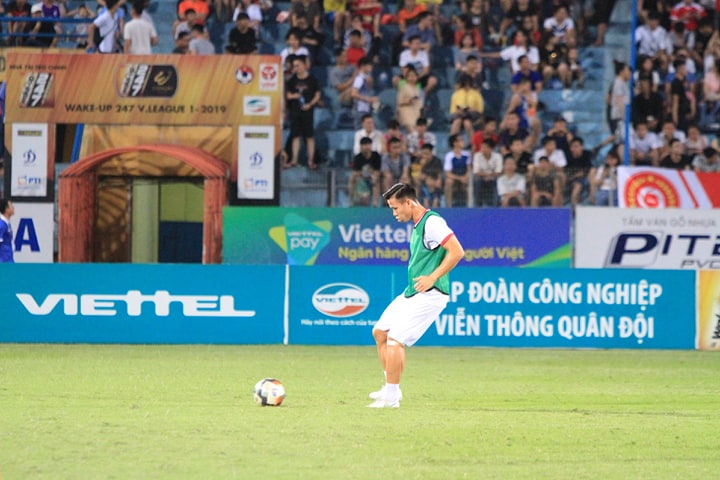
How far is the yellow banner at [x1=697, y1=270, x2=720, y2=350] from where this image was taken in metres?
20.6

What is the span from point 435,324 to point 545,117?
312 inches

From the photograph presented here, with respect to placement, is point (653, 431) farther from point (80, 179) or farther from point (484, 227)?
point (80, 179)

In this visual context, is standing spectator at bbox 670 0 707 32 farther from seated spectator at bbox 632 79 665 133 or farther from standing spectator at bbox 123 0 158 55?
standing spectator at bbox 123 0 158 55

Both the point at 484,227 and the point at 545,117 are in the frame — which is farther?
the point at 545,117

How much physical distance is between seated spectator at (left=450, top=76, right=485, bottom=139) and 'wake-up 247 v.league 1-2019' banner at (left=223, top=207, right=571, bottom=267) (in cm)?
271

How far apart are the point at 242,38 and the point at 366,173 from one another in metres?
4.64

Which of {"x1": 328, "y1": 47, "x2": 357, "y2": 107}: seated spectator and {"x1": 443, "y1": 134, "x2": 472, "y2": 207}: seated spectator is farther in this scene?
{"x1": 328, "y1": 47, "x2": 357, "y2": 107}: seated spectator

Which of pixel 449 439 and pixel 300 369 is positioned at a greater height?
pixel 449 439

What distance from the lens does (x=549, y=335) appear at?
67.5 feet

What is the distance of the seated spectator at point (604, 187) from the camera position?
24.0 meters

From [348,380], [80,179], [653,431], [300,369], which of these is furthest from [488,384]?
[80,179]

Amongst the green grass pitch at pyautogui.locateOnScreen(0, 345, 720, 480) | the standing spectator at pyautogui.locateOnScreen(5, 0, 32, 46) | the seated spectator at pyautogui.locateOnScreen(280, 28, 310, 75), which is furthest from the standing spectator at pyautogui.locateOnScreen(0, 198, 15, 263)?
the seated spectator at pyautogui.locateOnScreen(280, 28, 310, 75)

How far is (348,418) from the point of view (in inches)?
456

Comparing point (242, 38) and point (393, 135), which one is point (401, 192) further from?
point (242, 38)
